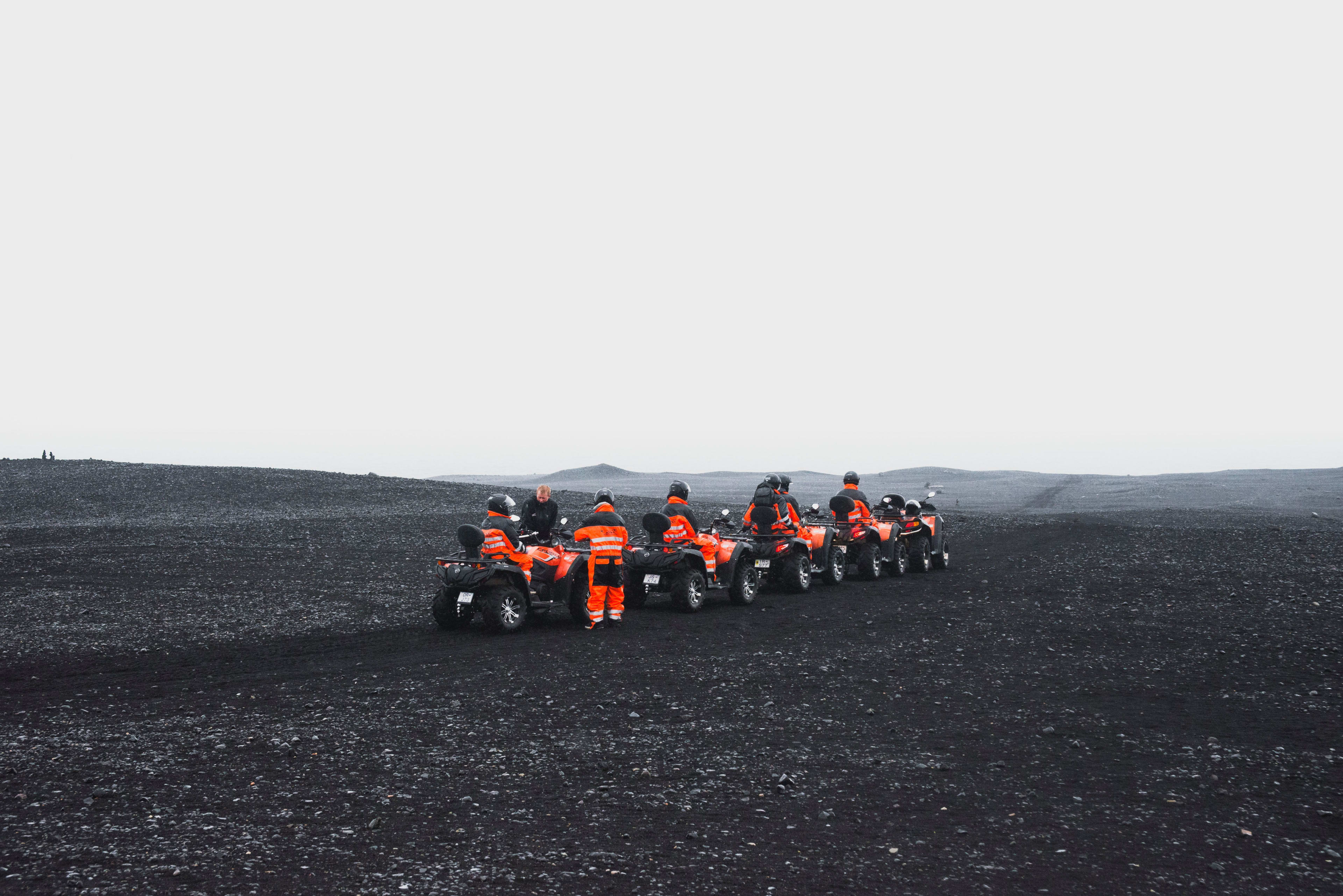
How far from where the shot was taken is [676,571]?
15.5 m

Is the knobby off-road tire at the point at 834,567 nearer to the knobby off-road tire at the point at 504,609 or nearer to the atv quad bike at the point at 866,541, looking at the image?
the atv quad bike at the point at 866,541

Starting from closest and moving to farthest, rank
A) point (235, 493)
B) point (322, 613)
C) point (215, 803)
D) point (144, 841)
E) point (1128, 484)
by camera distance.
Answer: point (144, 841), point (215, 803), point (322, 613), point (235, 493), point (1128, 484)

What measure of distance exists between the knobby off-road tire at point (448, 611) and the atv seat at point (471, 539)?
0.65 meters

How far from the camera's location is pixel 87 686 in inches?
405

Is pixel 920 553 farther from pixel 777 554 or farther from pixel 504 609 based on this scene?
pixel 504 609

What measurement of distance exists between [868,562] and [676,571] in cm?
561

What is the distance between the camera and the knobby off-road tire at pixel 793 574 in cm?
1772

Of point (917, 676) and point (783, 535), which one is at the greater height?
point (783, 535)

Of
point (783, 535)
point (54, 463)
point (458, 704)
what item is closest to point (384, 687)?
point (458, 704)

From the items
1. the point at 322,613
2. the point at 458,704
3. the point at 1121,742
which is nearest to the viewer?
the point at 1121,742

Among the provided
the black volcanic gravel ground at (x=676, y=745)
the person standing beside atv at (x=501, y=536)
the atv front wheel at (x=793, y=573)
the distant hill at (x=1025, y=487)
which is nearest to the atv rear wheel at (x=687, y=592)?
the black volcanic gravel ground at (x=676, y=745)

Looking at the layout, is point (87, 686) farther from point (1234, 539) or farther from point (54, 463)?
point (54, 463)

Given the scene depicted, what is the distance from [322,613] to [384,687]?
551 centimetres

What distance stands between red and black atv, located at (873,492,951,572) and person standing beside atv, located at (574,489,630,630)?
8.32 metres
